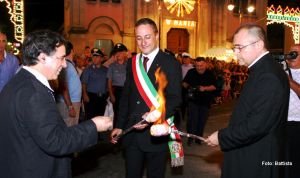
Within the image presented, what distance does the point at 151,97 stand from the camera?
435 cm

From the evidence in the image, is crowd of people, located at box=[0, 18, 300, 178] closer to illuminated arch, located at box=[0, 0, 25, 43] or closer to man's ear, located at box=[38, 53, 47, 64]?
man's ear, located at box=[38, 53, 47, 64]

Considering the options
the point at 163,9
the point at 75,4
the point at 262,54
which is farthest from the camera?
the point at 163,9

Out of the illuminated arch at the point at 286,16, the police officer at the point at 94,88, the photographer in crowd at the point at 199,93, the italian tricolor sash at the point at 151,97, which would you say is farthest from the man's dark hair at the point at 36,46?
the illuminated arch at the point at 286,16

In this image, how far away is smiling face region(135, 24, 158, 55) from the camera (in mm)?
4391

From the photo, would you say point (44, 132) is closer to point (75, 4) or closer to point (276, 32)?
point (75, 4)

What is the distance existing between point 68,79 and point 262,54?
4.52m

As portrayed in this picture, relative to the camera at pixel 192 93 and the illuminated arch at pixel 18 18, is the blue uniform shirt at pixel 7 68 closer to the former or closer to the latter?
the camera at pixel 192 93

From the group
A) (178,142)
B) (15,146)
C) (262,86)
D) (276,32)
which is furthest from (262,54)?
(276,32)

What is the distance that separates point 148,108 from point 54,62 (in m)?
1.62

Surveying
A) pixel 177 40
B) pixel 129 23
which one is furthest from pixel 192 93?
pixel 177 40

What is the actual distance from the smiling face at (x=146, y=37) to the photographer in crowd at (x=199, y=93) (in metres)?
4.95

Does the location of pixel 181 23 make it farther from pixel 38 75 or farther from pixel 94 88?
pixel 38 75

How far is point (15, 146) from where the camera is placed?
282cm

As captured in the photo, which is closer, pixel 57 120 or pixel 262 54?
pixel 57 120
